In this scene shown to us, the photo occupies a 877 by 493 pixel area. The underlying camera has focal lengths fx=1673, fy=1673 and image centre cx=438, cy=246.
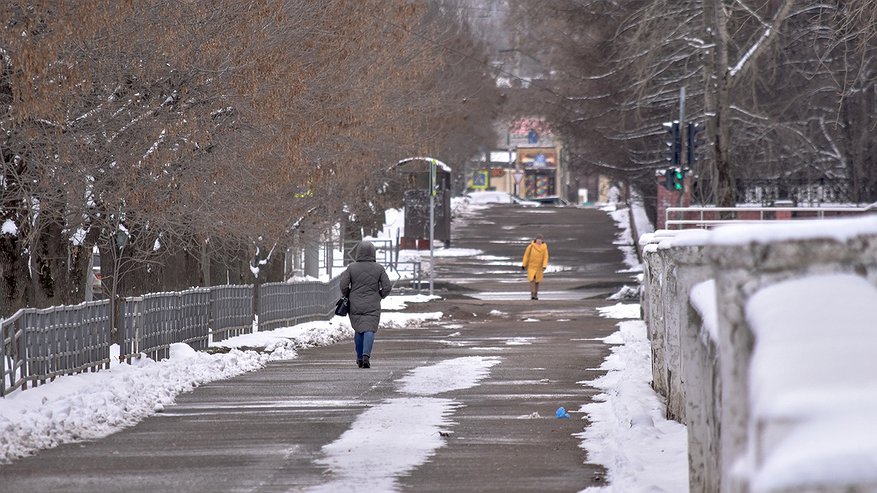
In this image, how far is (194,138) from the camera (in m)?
20.8

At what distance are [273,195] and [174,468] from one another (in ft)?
53.4

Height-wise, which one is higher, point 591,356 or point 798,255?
point 798,255

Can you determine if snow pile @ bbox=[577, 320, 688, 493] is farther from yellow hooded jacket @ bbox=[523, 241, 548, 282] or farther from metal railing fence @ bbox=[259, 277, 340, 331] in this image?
yellow hooded jacket @ bbox=[523, 241, 548, 282]

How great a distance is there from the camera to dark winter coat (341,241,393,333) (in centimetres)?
2125

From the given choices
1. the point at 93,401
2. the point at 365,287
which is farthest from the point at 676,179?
the point at 93,401

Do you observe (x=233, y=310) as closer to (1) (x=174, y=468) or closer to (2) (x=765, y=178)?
(1) (x=174, y=468)

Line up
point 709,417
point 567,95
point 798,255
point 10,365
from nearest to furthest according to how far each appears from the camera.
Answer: point 798,255 < point 709,417 < point 10,365 < point 567,95

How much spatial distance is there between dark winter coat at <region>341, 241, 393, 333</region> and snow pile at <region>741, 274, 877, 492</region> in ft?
50.3

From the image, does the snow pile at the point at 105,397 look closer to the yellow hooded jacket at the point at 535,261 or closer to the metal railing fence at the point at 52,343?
the metal railing fence at the point at 52,343

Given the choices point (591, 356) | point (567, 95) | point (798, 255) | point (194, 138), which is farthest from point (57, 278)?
point (567, 95)

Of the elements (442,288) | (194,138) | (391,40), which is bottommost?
(442,288)

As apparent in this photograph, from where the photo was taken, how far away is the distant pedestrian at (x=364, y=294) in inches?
836

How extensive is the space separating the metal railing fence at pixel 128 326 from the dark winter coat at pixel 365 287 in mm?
2593

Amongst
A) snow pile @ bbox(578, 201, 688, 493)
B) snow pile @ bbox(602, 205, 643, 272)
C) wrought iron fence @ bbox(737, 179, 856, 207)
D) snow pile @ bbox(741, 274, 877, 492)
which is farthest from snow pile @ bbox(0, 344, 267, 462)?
snow pile @ bbox(602, 205, 643, 272)
